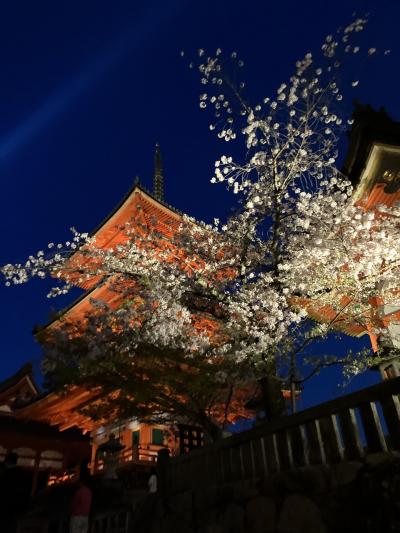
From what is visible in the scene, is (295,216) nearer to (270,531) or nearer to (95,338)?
(95,338)

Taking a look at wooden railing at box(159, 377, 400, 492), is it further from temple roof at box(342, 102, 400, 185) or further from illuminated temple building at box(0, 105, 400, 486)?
temple roof at box(342, 102, 400, 185)

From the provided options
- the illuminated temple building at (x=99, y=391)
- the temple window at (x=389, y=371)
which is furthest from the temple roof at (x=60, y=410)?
the temple window at (x=389, y=371)

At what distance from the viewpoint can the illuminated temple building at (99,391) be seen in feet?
42.1

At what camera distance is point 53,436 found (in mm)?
21266

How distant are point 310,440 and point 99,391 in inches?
504

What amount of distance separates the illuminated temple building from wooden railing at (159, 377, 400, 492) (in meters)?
5.93

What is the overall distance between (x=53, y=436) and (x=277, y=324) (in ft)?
56.1

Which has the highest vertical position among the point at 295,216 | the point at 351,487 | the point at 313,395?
the point at 313,395

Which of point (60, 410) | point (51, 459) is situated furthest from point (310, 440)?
point (51, 459)

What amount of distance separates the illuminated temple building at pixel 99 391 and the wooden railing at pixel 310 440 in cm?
593

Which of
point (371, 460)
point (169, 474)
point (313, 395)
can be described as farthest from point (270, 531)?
point (313, 395)

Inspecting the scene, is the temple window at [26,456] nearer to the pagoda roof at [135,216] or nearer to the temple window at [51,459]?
the temple window at [51,459]

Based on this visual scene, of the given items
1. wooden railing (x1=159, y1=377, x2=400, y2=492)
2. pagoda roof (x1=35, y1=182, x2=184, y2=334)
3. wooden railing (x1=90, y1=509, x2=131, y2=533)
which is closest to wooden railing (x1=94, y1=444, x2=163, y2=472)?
pagoda roof (x1=35, y1=182, x2=184, y2=334)

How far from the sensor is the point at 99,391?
16406mm
